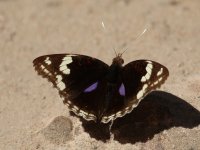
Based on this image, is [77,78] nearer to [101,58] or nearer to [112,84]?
[112,84]

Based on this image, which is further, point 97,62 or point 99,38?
point 99,38

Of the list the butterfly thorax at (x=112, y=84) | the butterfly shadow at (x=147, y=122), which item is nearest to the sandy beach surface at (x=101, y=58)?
the butterfly shadow at (x=147, y=122)

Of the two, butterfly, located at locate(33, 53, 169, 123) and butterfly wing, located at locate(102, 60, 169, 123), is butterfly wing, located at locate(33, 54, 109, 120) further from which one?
butterfly wing, located at locate(102, 60, 169, 123)

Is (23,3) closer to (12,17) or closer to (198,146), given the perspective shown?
(12,17)

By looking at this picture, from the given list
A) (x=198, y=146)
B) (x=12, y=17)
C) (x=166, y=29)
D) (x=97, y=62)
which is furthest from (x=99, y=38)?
(x=198, y=146)

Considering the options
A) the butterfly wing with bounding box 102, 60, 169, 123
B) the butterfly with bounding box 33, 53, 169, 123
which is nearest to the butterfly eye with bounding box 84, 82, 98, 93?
the butterfly with bounding box 33, 53, 169, 123

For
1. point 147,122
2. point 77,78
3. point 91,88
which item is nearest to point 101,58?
point 77,78

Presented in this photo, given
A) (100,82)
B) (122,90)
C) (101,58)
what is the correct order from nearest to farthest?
1. (122,90)
2. (100,82)
3. (101,58)
